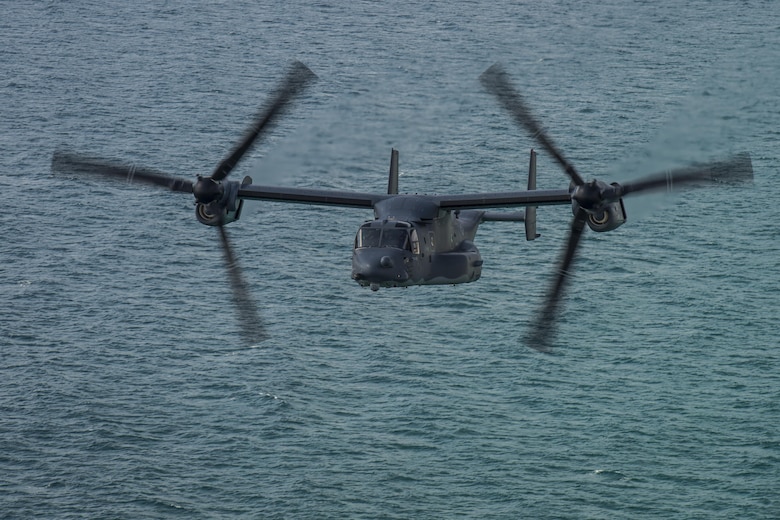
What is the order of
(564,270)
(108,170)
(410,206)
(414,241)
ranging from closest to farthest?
(564,270)
(414,241)
(108,170)
(410,206)

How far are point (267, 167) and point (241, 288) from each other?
9.21m

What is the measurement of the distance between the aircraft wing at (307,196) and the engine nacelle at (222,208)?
19.2 inches

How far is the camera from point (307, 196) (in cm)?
8781

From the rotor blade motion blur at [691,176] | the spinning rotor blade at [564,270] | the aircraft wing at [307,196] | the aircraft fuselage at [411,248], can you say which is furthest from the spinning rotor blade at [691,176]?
the aircraft wing at [307,196]

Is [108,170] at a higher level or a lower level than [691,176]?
lower

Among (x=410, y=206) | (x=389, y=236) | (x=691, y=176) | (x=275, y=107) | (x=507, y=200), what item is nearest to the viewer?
(x=691, y=176)

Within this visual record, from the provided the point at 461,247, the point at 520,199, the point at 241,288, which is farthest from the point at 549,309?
the point at 241,288

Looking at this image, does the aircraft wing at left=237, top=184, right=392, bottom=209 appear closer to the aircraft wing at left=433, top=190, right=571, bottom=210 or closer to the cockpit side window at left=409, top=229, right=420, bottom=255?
the cockpit side window at left=409, top=229, right=420, bottom=255

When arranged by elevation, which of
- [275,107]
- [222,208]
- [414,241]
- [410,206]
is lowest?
[414,241]

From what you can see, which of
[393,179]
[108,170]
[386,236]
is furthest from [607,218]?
[108,170]

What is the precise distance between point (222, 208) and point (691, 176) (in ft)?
101

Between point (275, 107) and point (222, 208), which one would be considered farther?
point (222, 208)

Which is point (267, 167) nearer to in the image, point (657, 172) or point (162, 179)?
point (162, 179)

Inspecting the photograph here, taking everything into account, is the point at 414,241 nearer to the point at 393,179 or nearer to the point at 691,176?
the point at 393,179
